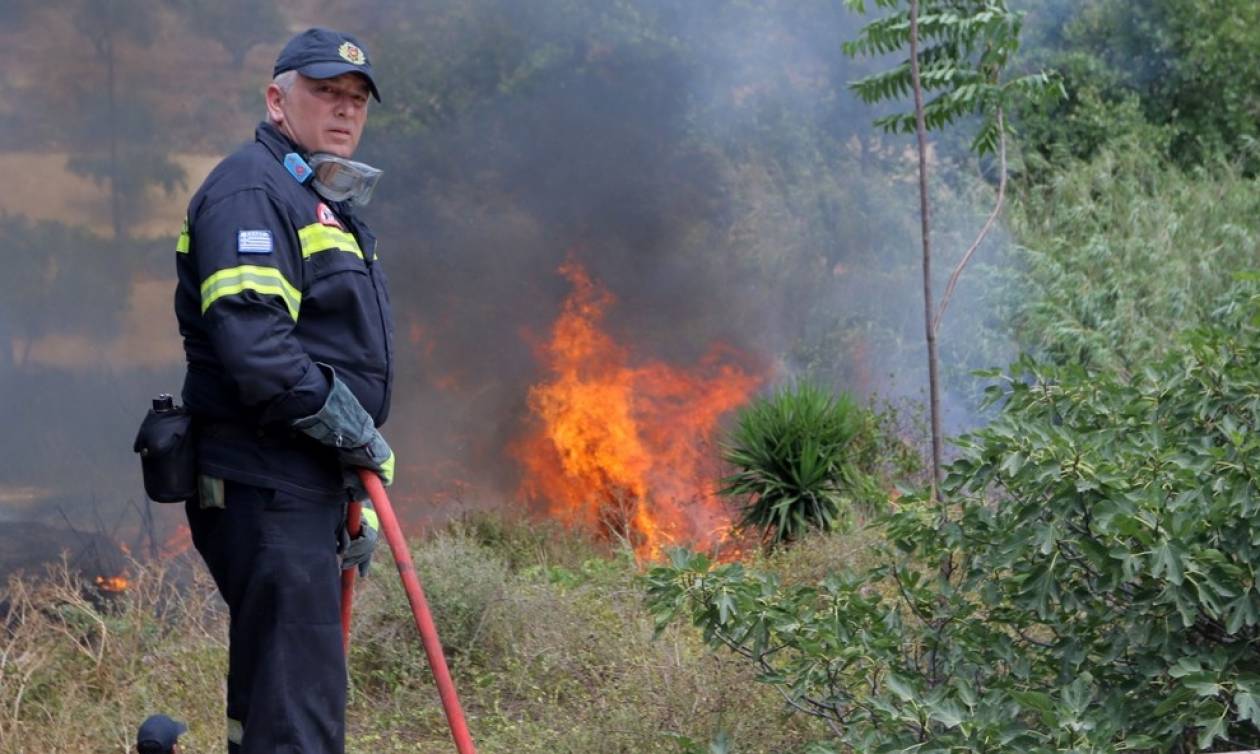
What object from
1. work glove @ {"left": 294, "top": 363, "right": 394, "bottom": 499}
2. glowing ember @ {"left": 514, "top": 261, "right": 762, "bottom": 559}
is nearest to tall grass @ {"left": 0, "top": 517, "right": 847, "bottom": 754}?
work glove @ {"left": 294, "top": 363, "right": 394, "bottom": 499}

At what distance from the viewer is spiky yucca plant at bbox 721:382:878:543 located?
8297 millimetres

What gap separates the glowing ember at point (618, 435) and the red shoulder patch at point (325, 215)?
19.5 feet

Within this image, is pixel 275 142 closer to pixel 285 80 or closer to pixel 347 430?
pixel 285 80

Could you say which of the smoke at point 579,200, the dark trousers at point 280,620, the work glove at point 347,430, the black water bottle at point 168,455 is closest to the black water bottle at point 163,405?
the black water bottle at point 168,455

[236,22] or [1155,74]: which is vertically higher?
[1155,74]

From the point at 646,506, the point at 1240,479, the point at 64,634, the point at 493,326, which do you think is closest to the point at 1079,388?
the point at 1240,479

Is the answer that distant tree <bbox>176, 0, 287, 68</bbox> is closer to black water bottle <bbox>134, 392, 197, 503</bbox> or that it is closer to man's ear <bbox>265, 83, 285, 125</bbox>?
man's ear <bbox>265, 83, 285, 125</bbox>

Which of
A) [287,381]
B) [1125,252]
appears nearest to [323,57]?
[287,381]

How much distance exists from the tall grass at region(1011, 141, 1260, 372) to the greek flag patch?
306 inches

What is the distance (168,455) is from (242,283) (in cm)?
49

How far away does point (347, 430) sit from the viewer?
10.9 feet

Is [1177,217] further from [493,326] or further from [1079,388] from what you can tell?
[1079,388]

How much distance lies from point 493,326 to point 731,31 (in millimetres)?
3207

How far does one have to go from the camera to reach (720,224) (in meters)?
11.2
